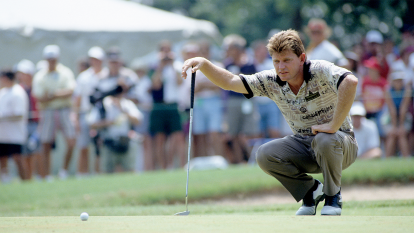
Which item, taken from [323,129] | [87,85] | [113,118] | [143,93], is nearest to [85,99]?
[87,85]

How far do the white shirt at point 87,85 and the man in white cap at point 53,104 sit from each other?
17 centimetres

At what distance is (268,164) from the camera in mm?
5125

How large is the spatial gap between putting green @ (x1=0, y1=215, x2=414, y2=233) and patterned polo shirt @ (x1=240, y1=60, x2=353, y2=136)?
1.18 m

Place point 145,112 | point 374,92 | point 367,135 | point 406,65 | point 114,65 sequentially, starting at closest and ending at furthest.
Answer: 1. point 367,135
2. point 374,92
3. point 114,65
4. point 406,65
5. point 145,112

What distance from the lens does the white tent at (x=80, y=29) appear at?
1372 cm

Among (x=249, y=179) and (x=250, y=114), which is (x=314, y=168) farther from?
(x=250, y=114)

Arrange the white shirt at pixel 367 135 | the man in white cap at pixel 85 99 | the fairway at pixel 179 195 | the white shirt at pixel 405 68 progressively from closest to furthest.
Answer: the fairway at pixel 179 195 → the white shirt at pixel 367 135 → the white shirt at pixel 405 68 → the man in white cap at pixel 85 99

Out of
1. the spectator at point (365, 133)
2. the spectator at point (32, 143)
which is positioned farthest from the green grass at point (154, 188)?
the spectator at point (32, 143)

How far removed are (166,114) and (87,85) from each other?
1760 millimetres

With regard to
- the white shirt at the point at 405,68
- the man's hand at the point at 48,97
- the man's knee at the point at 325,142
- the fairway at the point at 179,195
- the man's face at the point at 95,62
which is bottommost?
the fairway at the point at 179,195

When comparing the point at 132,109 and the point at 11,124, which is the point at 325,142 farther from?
the point at 11,124

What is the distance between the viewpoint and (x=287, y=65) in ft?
15.2

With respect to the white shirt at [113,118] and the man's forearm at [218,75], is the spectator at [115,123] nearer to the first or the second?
the white shirt at [113,118]

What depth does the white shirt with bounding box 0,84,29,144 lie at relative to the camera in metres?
10.2
